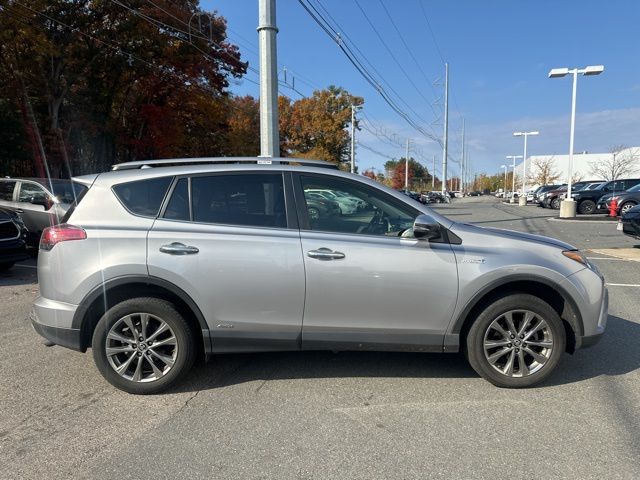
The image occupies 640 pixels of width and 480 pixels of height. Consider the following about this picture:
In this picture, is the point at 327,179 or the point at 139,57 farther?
the point at 139,57

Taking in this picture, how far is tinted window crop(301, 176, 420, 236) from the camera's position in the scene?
3.94 metres

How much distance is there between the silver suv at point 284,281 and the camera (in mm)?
3758

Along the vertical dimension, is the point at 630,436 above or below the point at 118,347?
below

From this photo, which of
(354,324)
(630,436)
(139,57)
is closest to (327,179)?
(354,324)

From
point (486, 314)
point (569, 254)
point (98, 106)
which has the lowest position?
point (486, 314)

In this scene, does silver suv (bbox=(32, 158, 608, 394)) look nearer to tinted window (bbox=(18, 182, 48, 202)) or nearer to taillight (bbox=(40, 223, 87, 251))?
taillight (bbox=(40, 223, 87, 251))

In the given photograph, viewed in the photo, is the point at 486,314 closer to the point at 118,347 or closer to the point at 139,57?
the point at 118,347

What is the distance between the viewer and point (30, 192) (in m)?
10.9

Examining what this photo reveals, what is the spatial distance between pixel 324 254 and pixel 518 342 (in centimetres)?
172

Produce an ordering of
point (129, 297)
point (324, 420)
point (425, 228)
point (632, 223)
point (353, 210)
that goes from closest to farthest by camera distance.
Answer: point (324, 420) < point (425, 228) < point (129, 297) < point (353, 210) < point (632, 223)

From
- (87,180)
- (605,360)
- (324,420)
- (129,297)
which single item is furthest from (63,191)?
(605,360)

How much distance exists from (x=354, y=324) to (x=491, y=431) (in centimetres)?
121

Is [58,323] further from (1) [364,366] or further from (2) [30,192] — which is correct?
(2) [30,192]

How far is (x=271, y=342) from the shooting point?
3854mm
